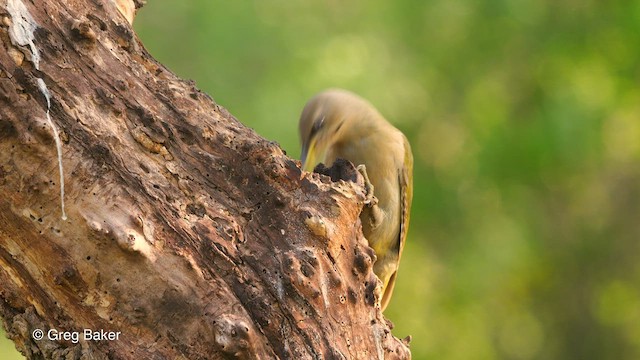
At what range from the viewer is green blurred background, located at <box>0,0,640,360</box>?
29.3ft

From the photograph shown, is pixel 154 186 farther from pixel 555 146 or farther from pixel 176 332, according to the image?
pixel 555 146

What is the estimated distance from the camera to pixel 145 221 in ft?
10.1

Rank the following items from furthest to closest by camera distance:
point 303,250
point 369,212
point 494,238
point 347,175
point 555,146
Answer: point 494,238 < point 555,146 < point 369,212 < point 347,175 < point 303,250

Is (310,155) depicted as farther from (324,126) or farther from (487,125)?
(487,125)

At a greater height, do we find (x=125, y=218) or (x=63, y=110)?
(x=63, y=110)

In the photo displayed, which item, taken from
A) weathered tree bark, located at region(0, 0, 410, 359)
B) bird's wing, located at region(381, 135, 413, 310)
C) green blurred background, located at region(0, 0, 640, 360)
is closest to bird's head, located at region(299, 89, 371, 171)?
bird's wing, located at region(381, 135, 413, 310)

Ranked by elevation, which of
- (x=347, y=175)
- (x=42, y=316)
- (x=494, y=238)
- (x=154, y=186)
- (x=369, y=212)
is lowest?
(x=42, y=316)

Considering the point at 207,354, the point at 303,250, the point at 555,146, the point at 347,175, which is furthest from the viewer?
the point at 555,146

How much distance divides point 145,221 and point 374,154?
6.75ft

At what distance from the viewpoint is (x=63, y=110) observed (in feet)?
10.2

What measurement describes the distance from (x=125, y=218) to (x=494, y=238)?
677 cm

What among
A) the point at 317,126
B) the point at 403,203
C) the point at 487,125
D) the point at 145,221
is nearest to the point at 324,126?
the point at 317,126

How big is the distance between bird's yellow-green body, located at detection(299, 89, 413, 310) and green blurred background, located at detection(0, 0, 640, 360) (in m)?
3.34

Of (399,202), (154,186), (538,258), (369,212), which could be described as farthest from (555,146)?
(154,186)
